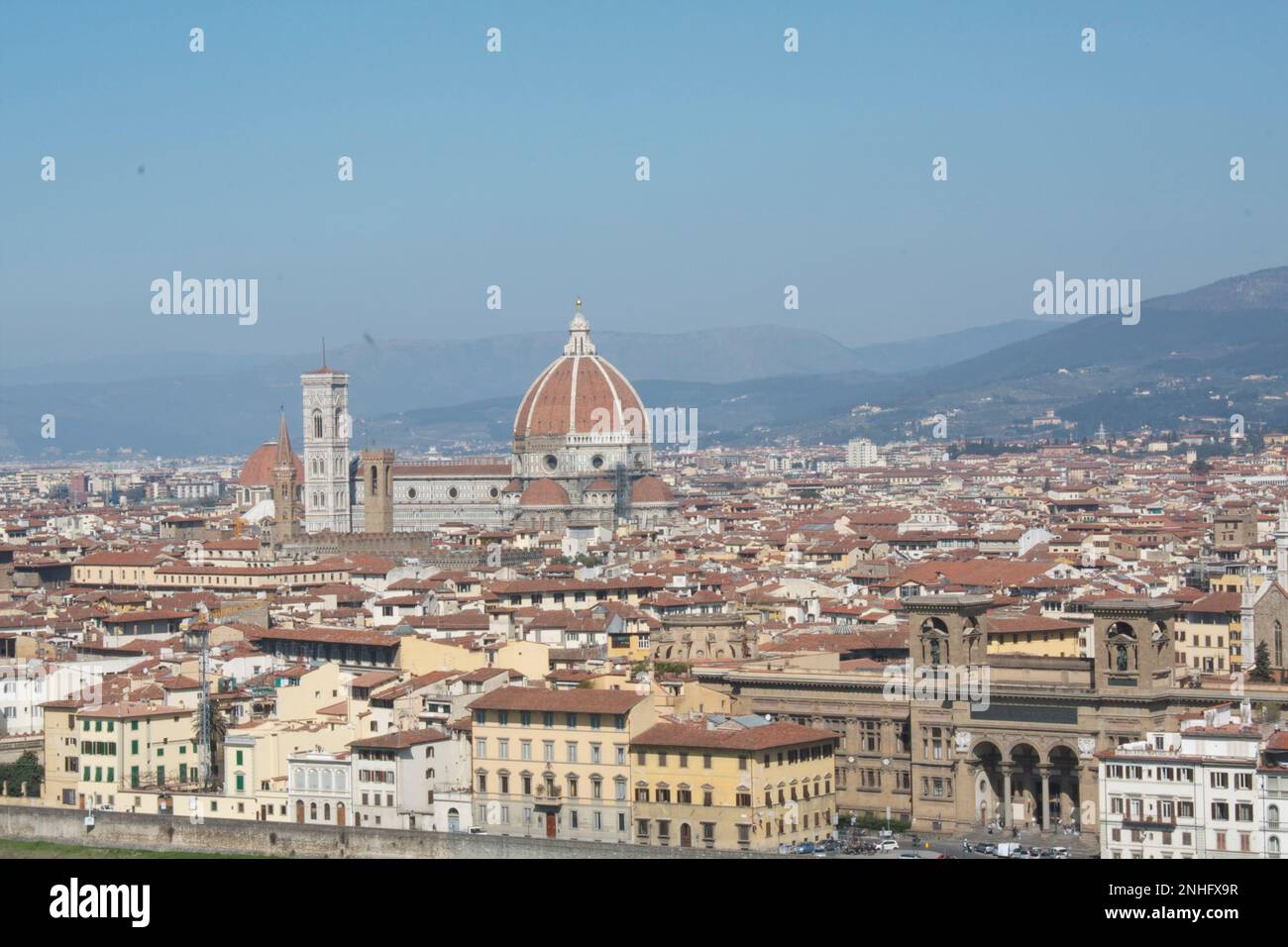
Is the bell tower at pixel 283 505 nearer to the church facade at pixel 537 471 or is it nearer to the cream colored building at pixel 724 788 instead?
the church facade at pixel 537 471

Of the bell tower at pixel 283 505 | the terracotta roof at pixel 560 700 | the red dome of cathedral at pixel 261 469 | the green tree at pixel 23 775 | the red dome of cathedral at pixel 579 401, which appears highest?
the red dome of cathedral at pixel 579 401

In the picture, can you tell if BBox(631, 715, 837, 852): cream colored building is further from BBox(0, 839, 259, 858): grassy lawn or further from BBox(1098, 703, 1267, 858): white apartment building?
BBox(0, 839, 259, 858): grassy lawn

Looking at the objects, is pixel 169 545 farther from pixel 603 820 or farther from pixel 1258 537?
pixel 603 820

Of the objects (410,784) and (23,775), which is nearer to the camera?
(410,784)

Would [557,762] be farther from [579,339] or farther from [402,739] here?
[579,339]

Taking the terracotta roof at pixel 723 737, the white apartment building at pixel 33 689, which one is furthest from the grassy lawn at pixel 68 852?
the terracotta roof at pixel 723 737

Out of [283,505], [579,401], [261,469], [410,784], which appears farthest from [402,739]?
[261,469]

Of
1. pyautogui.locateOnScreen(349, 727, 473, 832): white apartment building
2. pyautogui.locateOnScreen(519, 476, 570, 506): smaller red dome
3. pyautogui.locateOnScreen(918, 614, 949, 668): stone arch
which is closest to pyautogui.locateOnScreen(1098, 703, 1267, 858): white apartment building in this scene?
pyautogui.locateOnScreen(918, 614, 949, 668): stone arch
